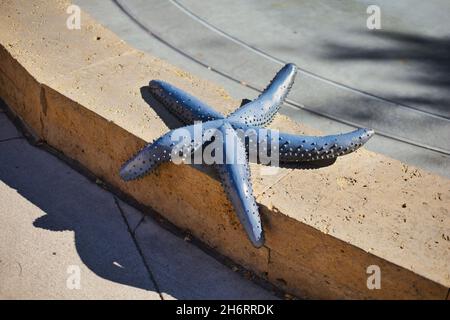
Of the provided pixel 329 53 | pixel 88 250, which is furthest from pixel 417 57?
pixel 88 250

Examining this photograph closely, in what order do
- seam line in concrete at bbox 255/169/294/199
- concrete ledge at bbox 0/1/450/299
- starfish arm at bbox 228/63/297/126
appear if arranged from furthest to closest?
starfish arm at bbox 228/63/297/126
seam line in concrete at bbox 255/169/294/199
concrete ledge at bbox 0/1/450/299

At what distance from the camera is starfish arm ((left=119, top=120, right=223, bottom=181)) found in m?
3.47

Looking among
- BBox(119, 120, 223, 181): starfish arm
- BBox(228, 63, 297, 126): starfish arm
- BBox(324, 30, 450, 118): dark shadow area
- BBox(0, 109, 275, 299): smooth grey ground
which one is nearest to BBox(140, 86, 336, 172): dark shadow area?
BBox(119, 120, 223, 181): starfish arm

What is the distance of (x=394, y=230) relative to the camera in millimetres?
3150

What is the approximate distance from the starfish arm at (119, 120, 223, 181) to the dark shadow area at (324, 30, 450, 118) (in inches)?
111

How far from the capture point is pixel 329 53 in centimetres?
645

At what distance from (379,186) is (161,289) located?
149cm

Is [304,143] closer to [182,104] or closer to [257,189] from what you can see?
[257,189]

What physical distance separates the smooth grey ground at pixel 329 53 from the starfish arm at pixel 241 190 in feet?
6.91

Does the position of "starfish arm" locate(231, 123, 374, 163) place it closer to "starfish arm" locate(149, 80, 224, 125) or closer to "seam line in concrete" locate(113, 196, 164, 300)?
"starfish arm" locate(149, 80, 224, 125)

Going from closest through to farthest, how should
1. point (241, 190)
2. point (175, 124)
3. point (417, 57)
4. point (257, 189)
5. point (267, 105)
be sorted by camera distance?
point (241, 190) < point (257, 189) < point (267, 105) < point (175, 124) < point (417, 57)

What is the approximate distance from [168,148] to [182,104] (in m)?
0.53

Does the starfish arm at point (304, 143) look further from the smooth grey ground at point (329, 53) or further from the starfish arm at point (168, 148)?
the smooth grey ground at point (329, 53)
